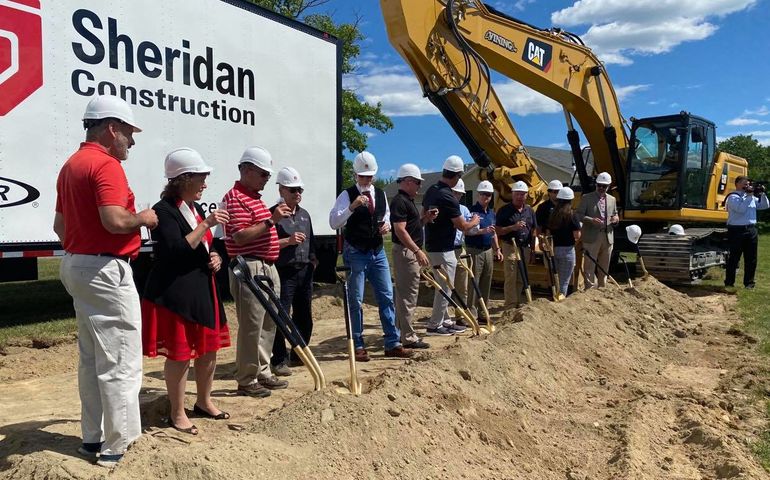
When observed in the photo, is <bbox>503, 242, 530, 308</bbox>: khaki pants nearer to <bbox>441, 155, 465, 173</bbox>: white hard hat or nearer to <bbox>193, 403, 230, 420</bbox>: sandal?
<bbox>441, 155, 465, 173</bbox>: white hard hat

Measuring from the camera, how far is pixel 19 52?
5.55 meters

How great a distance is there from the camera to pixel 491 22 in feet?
29.4

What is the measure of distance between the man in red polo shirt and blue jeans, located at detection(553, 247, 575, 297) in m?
6.18

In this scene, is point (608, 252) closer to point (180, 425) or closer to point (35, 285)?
point (180, 425)

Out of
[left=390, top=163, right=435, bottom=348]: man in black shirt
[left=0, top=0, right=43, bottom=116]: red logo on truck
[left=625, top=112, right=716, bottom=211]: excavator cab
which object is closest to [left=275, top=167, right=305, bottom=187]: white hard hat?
[left=390, top=163, right=435, bottom=348]: man in black shirt

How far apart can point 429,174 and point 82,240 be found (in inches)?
1994

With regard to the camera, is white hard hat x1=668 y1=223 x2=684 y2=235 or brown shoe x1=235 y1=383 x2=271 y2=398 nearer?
brown shoe x1=235 y1=383 x2=271 y2=398

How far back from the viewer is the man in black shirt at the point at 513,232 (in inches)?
305

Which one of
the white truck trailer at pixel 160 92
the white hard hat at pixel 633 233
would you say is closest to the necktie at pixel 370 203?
the white truck trailer at pixel 160 92

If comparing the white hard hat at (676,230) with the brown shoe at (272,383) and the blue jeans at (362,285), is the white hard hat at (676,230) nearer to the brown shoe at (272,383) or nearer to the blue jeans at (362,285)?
the blue jeans at (362,285)

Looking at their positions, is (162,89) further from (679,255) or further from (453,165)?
(679,255)

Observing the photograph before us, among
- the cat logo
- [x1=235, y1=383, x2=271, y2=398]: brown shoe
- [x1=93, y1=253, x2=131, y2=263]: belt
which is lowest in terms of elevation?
[x1=235, y1=383, x2=271, y2=398]: brown shoe

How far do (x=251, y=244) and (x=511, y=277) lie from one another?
439 cm

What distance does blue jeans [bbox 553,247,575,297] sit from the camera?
8.06 metres
